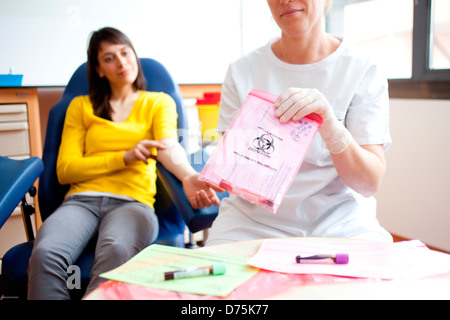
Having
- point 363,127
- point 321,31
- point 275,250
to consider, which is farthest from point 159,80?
point 275,250

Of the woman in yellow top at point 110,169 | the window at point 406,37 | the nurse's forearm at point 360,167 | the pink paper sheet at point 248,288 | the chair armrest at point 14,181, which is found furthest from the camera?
the window at point 406,37

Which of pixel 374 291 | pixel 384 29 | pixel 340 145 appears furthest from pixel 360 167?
pixel 384 29

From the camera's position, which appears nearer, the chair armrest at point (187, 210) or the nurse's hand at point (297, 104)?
the nurse's hand at point (297, 104)

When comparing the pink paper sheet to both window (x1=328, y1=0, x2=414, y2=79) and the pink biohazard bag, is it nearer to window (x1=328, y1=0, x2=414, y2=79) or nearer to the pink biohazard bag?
the pink biohazard bag

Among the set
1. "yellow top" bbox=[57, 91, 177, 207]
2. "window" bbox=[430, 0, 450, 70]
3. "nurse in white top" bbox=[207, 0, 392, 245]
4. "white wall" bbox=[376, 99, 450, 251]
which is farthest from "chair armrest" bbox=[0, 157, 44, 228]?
"window" bbox=[430, 0, 450, 70]

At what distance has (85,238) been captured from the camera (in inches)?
48.5

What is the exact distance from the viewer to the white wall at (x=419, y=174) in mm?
2000

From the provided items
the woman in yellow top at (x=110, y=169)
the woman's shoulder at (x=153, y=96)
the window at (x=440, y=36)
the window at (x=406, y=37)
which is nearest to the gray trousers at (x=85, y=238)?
the woman in yellow top at (x=110, y=169)

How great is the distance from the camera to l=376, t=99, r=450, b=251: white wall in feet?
6.56

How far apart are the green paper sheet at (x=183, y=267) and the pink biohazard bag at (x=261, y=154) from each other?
0.12 metres

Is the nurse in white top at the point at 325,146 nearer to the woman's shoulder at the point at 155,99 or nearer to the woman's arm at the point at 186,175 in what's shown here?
the woman's arm at the point at 186,175

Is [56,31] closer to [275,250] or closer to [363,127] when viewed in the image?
[363,127]

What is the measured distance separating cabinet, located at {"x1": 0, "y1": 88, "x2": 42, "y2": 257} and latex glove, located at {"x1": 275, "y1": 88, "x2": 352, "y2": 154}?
1509 millimetres

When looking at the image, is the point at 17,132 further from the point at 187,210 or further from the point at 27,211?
the point at 187,210
